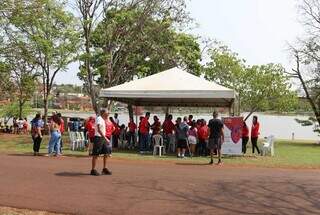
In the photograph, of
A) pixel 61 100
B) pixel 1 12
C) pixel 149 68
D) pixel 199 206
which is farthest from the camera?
pixel 61 100

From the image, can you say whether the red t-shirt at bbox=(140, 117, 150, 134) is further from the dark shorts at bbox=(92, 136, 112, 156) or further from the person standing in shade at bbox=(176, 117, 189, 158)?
the dark shorts at bbox=(92, 136, 112, 156)

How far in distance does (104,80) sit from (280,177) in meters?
22.8

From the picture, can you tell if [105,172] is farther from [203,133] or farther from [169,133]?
[169,133]

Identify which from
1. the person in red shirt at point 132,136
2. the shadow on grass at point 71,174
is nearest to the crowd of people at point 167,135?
the person in red shirt at point 132,136

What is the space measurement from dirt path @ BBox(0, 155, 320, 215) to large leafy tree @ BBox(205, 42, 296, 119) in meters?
24.4

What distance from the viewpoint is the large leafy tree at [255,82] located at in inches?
1631

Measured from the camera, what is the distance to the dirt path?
10.3 meters

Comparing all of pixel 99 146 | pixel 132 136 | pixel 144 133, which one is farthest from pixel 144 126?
pixel 99 146

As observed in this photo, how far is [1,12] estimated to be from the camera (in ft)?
89.6

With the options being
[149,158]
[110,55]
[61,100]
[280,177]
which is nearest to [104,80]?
[110,55]

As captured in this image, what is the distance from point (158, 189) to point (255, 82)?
1192 inches

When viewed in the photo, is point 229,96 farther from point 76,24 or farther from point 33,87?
point 33,87

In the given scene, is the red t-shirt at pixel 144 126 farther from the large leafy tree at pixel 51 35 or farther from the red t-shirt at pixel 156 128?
the large leafy tree at pixel 51 35

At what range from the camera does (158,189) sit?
1237cm
